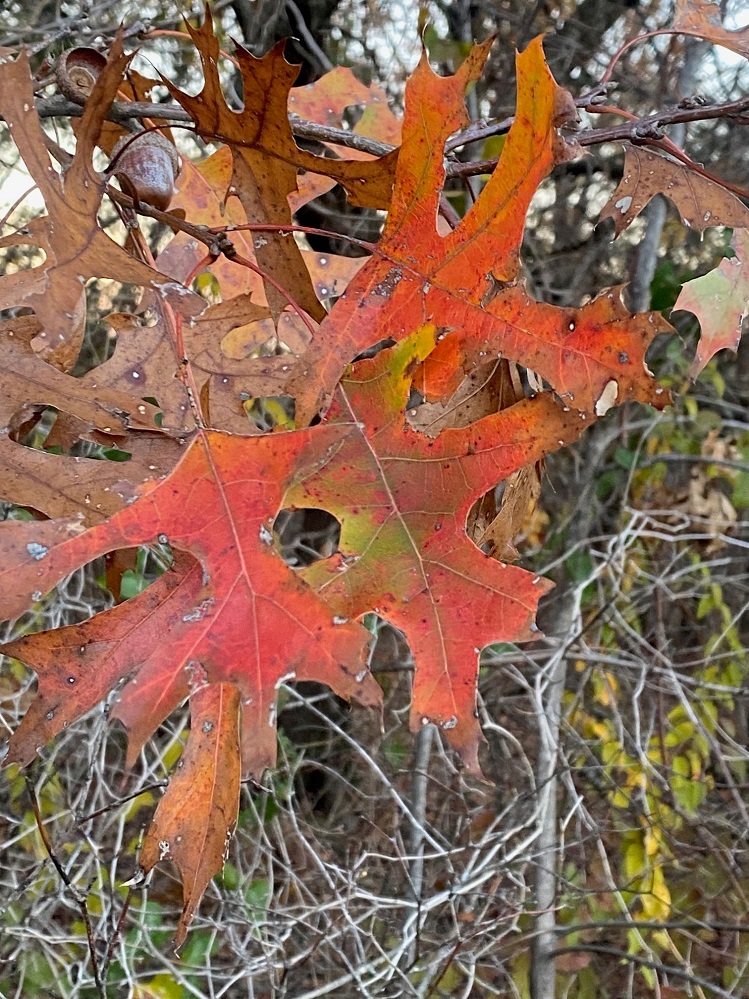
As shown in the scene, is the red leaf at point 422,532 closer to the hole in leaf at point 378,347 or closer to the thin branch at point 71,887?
the hole in leaf at point 378,347

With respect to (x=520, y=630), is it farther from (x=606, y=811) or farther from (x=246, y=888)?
(x=606, y=811)

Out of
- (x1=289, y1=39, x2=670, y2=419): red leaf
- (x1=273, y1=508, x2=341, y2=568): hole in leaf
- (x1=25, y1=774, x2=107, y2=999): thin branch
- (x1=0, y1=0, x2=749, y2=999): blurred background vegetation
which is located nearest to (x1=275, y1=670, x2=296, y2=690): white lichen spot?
(x1=289, y1=39, x2=670, y2=419): red leaf

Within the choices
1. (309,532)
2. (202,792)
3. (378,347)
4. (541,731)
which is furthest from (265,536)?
(309,532)

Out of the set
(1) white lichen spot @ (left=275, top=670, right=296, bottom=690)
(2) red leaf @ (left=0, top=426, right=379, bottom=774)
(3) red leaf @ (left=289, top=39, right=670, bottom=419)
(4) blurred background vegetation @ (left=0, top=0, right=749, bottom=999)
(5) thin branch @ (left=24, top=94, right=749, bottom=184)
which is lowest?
(4) blurred background vegetation @ (left=0, top=0, right=749, bottom=999)

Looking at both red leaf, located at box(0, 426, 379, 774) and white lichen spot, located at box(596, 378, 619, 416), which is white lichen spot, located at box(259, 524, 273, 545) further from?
white lichen spot, located at box(596, 378, 619, 416)

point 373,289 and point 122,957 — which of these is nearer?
point 373,289

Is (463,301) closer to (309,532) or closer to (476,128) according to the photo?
(476,128)

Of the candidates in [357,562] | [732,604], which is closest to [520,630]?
[357,562]
